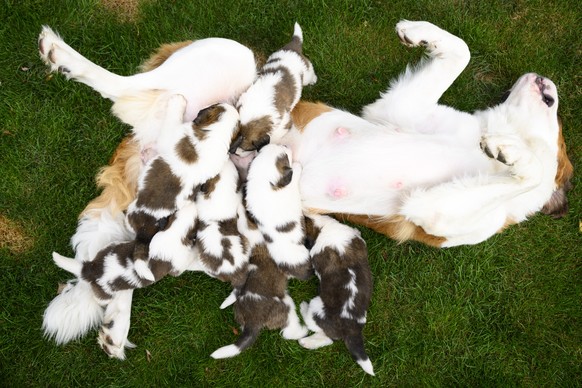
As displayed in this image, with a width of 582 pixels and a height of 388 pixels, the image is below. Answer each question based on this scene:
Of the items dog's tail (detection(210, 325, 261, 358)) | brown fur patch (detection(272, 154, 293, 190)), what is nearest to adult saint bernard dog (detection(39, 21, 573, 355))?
brown fur patch (detection(272, 154, 293, 190))

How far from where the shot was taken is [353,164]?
374 cm

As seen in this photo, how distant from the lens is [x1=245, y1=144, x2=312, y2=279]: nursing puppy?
3662 millimetres

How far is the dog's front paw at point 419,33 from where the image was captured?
3877 millimetres

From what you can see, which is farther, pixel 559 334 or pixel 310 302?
pixel 559 334

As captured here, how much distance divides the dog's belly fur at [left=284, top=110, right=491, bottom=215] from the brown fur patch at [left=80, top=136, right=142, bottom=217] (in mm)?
1243

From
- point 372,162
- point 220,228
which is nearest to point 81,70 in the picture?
point 220,228

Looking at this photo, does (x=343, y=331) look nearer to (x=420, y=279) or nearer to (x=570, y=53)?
(x=420, y=279)

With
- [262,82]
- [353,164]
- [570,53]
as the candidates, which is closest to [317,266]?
[353,164]

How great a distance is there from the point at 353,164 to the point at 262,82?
2.94 ft

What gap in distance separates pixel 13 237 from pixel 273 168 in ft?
7.99

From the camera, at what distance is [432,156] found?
144 inches

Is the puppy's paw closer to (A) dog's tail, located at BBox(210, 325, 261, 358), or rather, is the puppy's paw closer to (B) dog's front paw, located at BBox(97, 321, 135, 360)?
(A) dog's tail, located at BBox(210, 325, 261, 358)

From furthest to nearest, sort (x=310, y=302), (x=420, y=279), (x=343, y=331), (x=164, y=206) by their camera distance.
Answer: (x=420, y=279)
(x=310, y=302)
(x=343, y=331)
(x=164, y=206)

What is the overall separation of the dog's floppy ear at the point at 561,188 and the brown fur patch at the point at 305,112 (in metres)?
1.79
